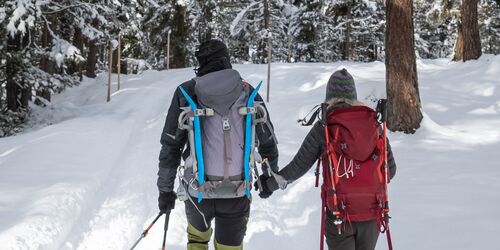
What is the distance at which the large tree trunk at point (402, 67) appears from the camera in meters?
9.09

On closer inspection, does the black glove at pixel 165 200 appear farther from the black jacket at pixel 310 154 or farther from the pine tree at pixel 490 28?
the pine tree at pixel 490 28

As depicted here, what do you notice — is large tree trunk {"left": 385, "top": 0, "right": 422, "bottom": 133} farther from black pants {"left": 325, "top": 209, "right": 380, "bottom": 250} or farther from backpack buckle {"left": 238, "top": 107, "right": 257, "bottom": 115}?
backpack buckle {"left": 238, "top": 107, "right": 257, "bottom": 115}

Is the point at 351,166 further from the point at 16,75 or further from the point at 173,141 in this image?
the point at 16,75

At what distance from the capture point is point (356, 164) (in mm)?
3051

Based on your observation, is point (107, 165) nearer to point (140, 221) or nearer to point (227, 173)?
point (140, 221)

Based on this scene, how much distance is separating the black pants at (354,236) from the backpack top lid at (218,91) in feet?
3.77

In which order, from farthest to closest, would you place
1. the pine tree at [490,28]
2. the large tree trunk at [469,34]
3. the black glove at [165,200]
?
the pine tree at [490,28] → the large tree trunk at [469,34] → the black glove at [165,200]

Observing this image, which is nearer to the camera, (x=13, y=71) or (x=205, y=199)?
(x=205, y=199)

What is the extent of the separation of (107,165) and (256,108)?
6.15 m

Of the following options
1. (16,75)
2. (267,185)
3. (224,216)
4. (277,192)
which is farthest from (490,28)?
(224,216)

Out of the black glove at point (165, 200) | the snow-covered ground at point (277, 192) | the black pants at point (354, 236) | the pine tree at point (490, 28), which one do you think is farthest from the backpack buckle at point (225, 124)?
the pine tree at point (490, 28)

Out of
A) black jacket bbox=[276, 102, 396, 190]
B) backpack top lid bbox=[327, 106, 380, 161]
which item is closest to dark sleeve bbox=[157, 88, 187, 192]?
black jacket bbox=[276, 102, 396, 190]

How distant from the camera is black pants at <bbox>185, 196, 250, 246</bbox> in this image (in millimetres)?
3396

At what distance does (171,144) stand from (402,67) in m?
7.11
